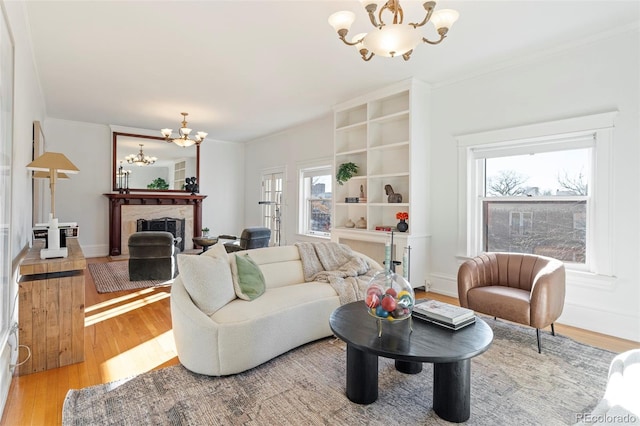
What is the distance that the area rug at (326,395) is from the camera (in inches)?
73.8

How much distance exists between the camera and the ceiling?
111 inches

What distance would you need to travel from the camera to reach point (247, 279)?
2801mm

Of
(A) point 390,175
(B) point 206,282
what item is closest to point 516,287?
(A) point 390,175

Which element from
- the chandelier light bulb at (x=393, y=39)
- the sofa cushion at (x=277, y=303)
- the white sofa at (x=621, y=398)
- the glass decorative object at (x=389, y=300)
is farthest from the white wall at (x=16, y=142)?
the white sofa at (x=621, y=398)

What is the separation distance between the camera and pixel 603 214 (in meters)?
3.18

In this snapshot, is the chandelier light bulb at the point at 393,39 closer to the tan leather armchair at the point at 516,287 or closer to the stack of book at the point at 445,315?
the stack of book at the point at 445,315

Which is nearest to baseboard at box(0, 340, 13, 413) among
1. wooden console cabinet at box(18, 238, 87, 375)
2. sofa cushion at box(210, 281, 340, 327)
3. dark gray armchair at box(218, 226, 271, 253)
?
wooden console cabinet at box(18, 238, 87, 375)

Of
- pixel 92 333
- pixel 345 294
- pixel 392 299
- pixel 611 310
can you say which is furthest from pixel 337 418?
pixel 611 310

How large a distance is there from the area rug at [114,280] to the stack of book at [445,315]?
12.6 feet

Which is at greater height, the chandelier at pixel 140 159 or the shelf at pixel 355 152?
the chandelier at pixel 140 159

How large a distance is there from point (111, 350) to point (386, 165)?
3.97 metres

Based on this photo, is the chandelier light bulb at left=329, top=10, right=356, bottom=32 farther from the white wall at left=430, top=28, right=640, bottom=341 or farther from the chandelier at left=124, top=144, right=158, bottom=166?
the chandelier at left=124, top=144, right=158, bottom=166

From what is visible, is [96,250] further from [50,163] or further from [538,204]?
[538,204]

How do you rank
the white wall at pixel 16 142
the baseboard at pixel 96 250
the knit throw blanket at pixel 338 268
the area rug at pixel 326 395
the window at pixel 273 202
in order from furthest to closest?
the window at pixel 273 202 → the baseboard at pixel 96 250 → the knit throw blanket at pixel 338 268 → the white wall at pixel 16 142 → the area rug at pixel 326 395
